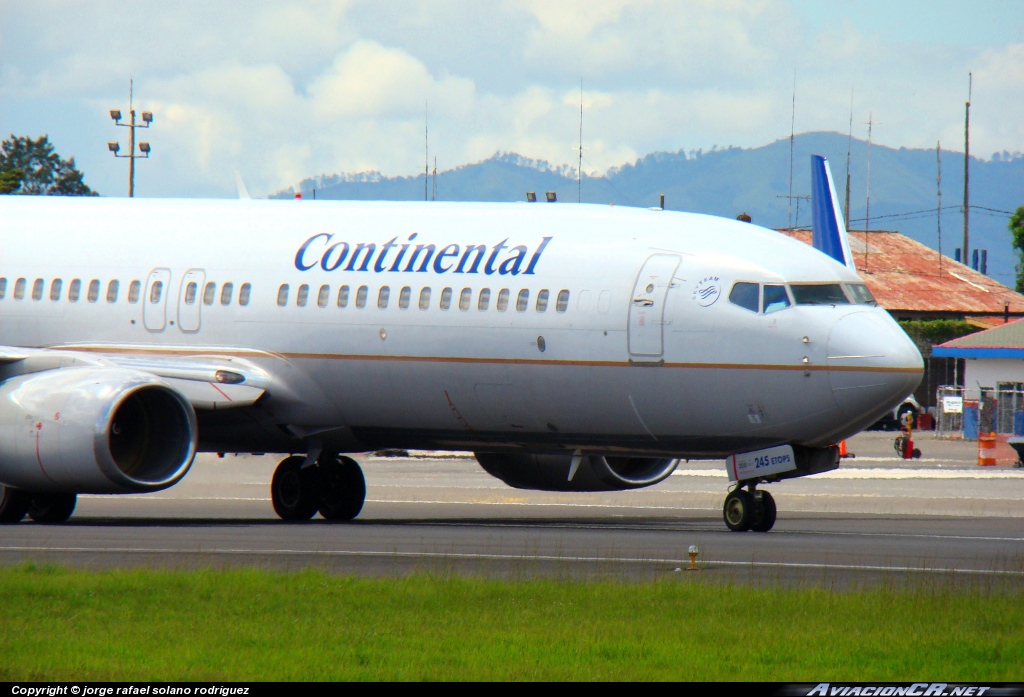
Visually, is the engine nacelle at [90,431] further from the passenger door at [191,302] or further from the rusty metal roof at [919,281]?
the rusty metal roof at [919,281]

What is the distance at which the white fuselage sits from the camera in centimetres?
2269

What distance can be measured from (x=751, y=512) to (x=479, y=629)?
10749 millimetres

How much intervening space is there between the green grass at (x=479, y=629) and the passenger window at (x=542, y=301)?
8.01 m

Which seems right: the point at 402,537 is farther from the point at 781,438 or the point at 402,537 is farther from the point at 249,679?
the point at 249,679

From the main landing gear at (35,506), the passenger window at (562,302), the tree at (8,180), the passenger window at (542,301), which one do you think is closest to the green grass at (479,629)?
the passenger window at (562,302)

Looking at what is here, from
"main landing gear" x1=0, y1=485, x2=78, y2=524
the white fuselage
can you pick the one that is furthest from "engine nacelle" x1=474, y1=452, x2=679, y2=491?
"main landing gear" x1=0, y1=485, x2=78, y2=524

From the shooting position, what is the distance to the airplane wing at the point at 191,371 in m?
25.5

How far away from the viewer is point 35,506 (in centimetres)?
2600

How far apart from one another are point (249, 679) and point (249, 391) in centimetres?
1507

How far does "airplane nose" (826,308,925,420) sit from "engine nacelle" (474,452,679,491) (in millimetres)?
5193

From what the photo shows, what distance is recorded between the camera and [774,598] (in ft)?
48.2

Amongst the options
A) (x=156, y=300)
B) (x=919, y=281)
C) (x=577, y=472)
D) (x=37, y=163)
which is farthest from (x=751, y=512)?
(x=37, y=163)

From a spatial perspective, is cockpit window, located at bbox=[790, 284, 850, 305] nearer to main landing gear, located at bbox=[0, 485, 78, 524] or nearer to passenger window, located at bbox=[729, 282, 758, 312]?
passenger window, located at bbox=[729, 282, 758, 312]

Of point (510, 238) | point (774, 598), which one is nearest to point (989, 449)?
point (510, 238)
